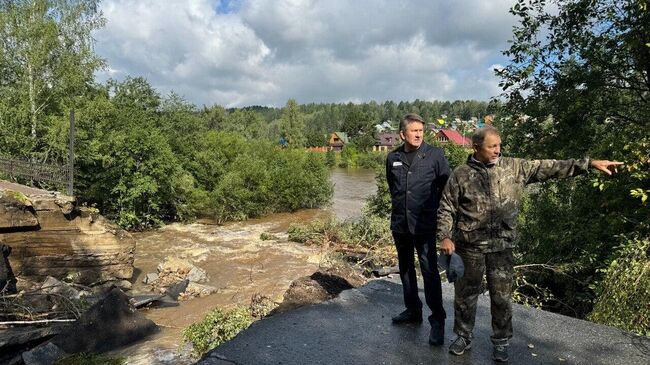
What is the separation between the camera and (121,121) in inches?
958

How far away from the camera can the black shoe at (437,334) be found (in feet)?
14.1

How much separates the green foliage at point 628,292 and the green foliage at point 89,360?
284 inches

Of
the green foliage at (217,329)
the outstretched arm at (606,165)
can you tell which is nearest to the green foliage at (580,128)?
the outstretched arm at (606,165)

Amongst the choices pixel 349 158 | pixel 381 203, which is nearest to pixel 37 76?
pixel 381 203

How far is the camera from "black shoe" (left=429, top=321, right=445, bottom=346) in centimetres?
431

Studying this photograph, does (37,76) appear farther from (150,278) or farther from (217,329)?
(217,329)

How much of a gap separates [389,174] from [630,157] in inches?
122

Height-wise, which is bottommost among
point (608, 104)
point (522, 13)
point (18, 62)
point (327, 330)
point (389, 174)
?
point (327, 330)

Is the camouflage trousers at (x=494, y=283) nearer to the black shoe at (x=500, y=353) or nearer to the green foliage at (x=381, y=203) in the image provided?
the black shoe at (x=500, y=353)

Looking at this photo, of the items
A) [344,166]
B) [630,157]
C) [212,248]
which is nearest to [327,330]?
[630,157]

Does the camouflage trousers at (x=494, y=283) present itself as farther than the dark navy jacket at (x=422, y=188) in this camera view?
No

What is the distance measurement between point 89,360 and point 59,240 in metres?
8.02

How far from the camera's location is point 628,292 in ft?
17.7

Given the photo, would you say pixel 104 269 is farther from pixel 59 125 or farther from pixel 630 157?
pixel 630 157
